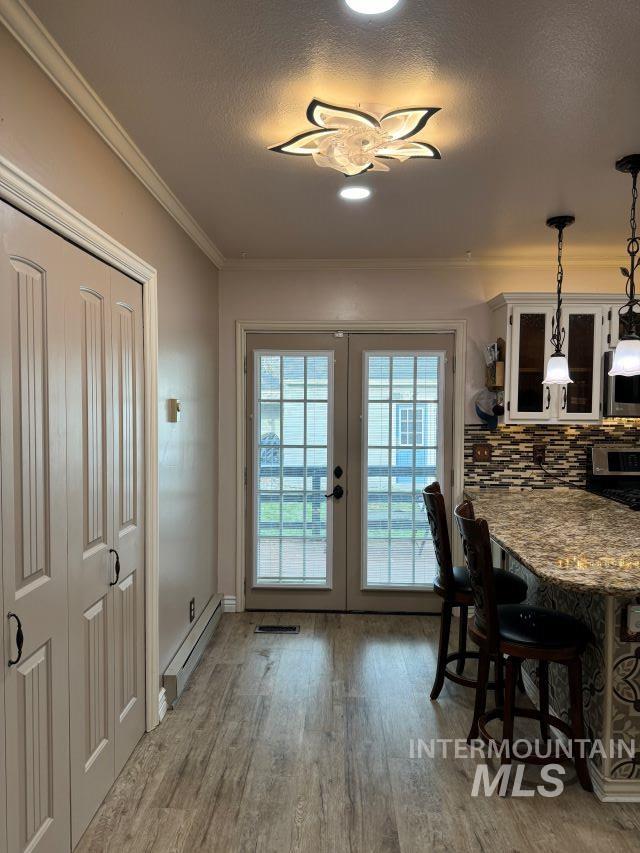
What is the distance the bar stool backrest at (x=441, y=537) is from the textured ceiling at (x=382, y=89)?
1513 millimetres

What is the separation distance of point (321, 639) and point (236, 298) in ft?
8.11

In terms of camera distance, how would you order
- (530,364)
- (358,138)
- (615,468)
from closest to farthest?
(358,138) < (530,364) < (615,468)

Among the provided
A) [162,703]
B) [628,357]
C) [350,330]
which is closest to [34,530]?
[162,703]

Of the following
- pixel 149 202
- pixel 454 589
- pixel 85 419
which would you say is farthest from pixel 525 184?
pixel 85 419

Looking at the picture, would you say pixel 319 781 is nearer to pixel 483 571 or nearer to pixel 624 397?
pixel 483 571

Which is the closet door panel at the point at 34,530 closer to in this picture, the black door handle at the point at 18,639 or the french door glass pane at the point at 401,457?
the black door handle at the point at 18,639

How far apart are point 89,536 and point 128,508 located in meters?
0.37

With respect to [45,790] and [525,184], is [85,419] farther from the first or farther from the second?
[525,184]

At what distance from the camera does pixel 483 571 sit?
87.0 inches

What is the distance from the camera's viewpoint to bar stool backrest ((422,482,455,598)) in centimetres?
273

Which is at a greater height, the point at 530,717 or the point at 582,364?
the point at 582,364

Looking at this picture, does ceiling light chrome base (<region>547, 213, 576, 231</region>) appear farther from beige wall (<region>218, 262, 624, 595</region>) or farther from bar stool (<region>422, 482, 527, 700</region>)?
bar stool (<region>422, 482, 527, 700</region>)

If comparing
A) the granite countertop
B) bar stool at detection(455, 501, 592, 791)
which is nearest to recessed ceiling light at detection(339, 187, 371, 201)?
bar stool at detection(455, 501, 592, 791)

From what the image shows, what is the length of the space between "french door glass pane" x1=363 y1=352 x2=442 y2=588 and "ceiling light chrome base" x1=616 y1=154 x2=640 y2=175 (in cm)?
186
